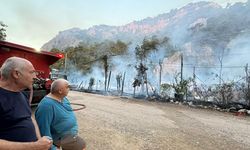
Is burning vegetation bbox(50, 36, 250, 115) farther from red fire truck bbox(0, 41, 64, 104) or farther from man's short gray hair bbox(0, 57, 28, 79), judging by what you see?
man's short gray hair bbox(0, 57, 28, 79)

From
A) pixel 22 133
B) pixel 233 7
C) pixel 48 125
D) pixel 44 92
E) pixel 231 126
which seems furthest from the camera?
pixel 233 7

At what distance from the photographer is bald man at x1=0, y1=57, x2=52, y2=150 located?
8.79ft

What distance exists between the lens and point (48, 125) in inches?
148

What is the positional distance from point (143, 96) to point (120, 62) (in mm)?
11899

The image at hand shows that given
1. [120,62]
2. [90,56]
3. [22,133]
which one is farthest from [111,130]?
[90,56]

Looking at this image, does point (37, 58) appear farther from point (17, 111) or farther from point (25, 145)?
point (25, 145)

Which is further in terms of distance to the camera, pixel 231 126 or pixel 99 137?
pixel 231 126

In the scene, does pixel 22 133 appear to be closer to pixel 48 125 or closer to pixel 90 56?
pixel 48 125

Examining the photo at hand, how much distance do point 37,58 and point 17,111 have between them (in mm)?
7438

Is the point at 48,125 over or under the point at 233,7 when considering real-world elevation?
under

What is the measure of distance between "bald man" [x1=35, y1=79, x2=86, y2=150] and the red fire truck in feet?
16.6

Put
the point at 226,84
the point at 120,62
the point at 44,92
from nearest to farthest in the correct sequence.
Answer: the point at 44,92, the point at 226,84, the point at 120,62

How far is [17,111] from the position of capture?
2.77 m

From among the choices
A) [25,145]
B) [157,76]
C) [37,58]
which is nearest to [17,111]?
[25,145]
